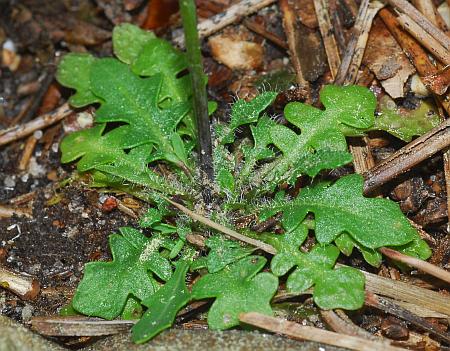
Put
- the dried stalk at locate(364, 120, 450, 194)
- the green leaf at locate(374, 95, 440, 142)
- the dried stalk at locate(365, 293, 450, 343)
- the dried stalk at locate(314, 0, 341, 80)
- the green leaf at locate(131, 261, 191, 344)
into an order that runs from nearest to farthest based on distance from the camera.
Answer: the green leaf at locate(131, 261, 191, 344), the dried stalk at locate(365, 293, 450, 343), the dried stalk at locate(364, 120, 450, 194), the green leaf at locate(374, 95, 440, 142), the dried stalk at locate(314, 0, 341, 80)

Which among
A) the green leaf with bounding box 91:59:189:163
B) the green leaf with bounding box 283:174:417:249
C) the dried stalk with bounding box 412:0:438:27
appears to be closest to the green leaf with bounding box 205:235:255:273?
the green leaf with bounding box 283:174:417:249

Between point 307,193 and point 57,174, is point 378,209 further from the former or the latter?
point 57,174

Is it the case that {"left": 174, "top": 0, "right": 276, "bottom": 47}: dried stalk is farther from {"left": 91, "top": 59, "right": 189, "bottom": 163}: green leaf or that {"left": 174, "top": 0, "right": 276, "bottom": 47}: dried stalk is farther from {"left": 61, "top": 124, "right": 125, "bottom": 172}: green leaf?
{"left": 61, "top": 124, "right": 125, "bottom": 172}: green leaf

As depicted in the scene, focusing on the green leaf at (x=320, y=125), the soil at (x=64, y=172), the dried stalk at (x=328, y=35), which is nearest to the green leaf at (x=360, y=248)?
the soil at (x=64, y=172)

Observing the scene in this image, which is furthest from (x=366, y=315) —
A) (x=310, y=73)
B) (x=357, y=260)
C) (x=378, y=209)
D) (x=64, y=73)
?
(x=64, y=73)

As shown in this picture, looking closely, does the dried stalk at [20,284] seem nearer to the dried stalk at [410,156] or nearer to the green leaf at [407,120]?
the dried stalk at [410,156]

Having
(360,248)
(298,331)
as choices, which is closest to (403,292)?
(360,248)
